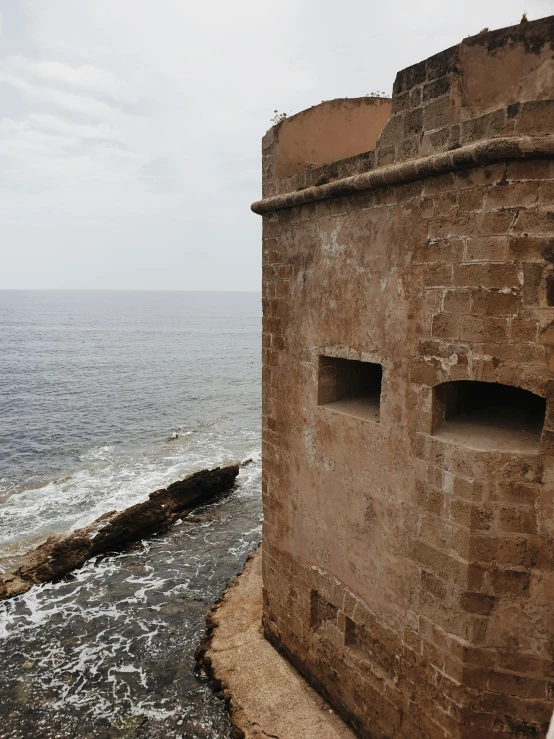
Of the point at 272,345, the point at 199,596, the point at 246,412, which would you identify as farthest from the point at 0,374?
the point at 272,345

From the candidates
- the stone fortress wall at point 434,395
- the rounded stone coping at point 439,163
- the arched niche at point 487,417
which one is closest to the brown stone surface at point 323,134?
the stone fortress wall at point 434,395

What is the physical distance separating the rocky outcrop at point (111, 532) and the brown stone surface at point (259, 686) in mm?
4327

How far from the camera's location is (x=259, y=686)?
6.73 meters

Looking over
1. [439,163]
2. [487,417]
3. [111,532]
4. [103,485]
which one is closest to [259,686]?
[487,417]

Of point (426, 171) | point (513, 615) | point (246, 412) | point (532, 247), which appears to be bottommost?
point (246, 412)

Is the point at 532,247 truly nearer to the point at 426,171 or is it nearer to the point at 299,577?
the point at 426,171

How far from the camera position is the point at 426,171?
14.2 ft

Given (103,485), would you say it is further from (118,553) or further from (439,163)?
(439,163)

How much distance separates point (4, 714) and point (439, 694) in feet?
19.2

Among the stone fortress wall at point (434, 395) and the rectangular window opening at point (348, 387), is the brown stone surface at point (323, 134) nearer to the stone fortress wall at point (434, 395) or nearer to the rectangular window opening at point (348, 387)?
the stone fortress wall at point (434, 395)

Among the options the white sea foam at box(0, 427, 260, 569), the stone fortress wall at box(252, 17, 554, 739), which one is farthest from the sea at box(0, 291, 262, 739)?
the stone fortress wall at box(252, 17, 554, 739)

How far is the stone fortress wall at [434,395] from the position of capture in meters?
4.04

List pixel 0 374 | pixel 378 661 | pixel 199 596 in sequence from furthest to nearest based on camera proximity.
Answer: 1. pixel 0 374
2. pixel 199 596
3. pixel 378 661

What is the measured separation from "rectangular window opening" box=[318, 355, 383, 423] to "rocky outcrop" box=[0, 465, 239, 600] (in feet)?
26.7
